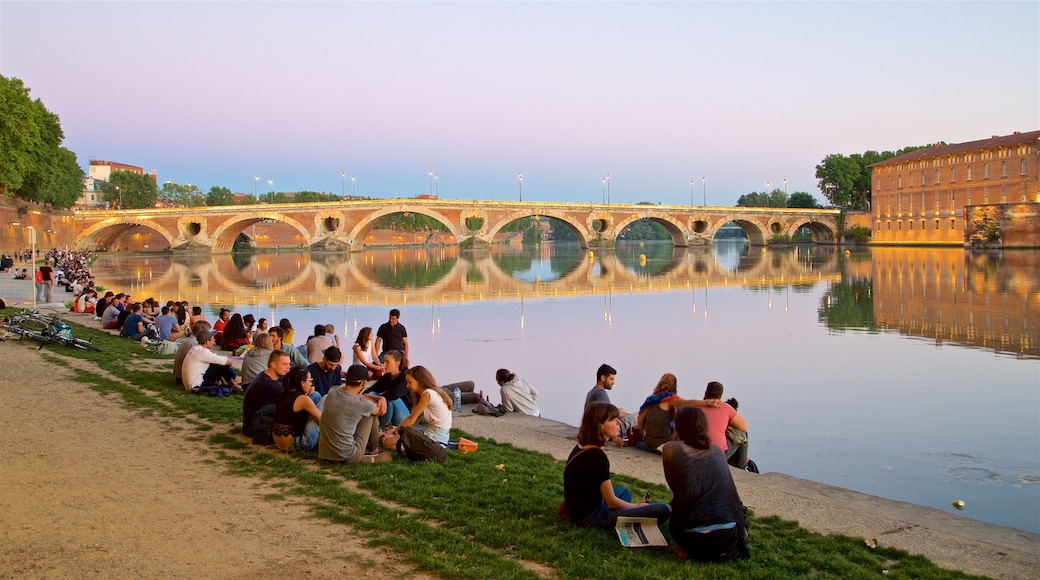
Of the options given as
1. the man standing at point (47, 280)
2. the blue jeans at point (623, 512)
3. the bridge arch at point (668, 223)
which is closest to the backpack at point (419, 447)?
the blue jeans at point (623, 512)

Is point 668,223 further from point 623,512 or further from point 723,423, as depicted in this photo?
point 623,512

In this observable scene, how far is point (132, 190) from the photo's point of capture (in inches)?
3809

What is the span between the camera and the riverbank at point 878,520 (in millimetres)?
5266

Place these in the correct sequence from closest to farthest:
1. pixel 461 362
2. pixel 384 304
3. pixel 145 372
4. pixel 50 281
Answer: pixel 145 372, pixel 461 362, pixel 50 281, pixel 384 304

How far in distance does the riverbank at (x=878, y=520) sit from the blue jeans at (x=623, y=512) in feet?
3.97

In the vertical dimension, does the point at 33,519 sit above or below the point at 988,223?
below

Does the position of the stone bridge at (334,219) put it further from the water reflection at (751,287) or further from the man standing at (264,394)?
the man standing at (264,394)

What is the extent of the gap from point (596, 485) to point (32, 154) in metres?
57.4

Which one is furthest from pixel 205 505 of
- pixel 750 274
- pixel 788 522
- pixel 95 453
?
pixel 750 274

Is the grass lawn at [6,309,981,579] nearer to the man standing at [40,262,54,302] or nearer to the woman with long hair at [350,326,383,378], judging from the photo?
the woman with long hair at [350,326,383,378]

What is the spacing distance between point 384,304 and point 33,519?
2184 centimetres

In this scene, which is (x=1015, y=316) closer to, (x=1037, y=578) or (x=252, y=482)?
(x=1037, y=578)

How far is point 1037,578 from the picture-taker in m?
4.95

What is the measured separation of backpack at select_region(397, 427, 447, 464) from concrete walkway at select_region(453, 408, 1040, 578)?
1358 millimetres
